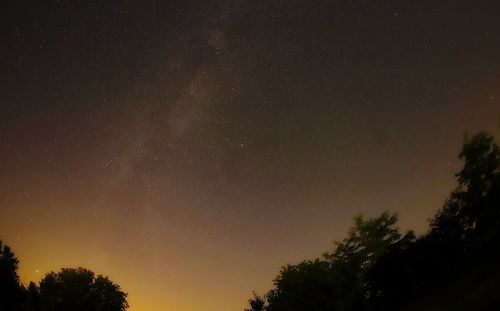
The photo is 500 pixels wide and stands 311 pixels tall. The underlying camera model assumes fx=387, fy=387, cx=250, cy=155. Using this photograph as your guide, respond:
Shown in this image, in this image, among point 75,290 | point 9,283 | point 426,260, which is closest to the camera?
point 426,260

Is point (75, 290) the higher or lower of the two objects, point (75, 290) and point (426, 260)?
the higher

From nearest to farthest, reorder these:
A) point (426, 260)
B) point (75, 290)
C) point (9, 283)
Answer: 1. point (426, 260)
2. point (9, 283)
3. point (75, 290)

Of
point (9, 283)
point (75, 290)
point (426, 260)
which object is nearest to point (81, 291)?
point (75, 290)

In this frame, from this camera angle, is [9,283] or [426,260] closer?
[426,260]

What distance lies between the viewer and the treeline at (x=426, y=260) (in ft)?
119

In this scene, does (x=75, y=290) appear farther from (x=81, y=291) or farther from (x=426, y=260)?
(x=426, y=260)

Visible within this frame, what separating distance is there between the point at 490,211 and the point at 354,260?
1715cm

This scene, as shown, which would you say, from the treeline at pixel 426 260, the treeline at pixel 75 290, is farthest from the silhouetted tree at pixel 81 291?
the treeline at pixel 426 260

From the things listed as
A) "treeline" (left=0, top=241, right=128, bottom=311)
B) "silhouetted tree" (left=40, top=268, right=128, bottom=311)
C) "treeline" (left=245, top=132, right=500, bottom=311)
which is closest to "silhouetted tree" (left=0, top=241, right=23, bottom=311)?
"treeline" (left=0, top=241, right=128, bottom=311)

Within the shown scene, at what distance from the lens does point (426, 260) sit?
144ft

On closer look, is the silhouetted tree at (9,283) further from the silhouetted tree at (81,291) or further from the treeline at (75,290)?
the silhouetted tree at (81,291)

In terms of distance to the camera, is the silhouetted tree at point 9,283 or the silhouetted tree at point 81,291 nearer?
the silhouetted tree at point 9,283

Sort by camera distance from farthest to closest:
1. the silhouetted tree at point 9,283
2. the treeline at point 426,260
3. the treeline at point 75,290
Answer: the treeline at point 75,290 → the silhouetted tree at point 9,283 → the treeline at point 426,260

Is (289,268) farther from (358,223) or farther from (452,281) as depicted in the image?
(452,281)
